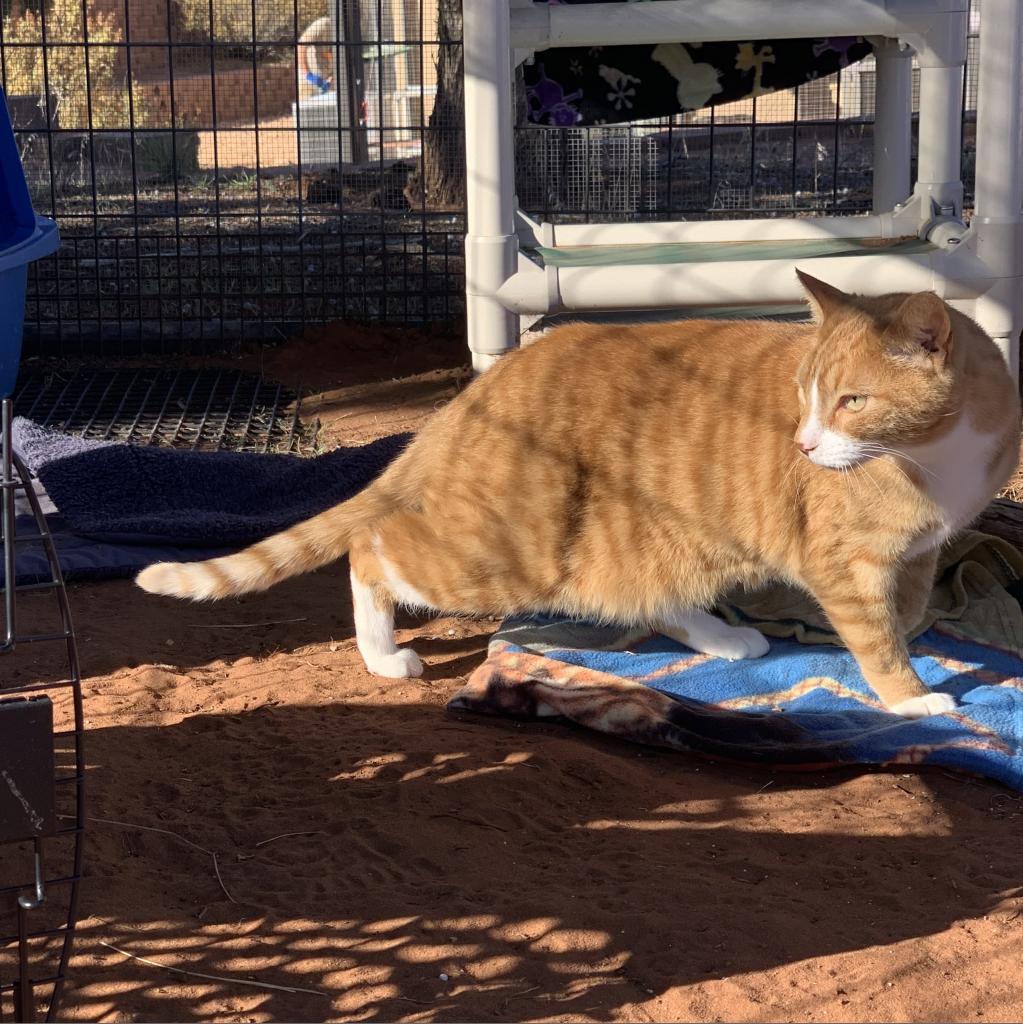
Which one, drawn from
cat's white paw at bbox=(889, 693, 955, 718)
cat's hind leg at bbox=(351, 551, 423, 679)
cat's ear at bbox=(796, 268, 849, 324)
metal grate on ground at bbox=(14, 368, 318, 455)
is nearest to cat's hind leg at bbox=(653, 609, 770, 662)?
cat's white paw at bbox=(889, 693, 955, 718)

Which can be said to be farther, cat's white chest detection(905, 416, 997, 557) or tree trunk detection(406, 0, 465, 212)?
tree trunk detection(406, 0, 465, 212)

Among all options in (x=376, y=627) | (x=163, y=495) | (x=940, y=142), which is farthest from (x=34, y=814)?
(x=940, y=142)

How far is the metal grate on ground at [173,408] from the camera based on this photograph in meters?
5.46

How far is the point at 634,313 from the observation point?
4602 mm

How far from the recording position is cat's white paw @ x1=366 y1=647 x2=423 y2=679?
338 centimetres

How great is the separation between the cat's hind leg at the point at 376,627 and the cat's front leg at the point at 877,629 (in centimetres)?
107

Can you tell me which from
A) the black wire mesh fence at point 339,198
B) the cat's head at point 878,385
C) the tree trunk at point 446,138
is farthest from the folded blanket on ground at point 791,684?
the tree trunk at point 446,138

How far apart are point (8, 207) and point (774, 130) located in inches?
169

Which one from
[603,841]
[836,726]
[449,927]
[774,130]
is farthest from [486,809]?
[774,130]

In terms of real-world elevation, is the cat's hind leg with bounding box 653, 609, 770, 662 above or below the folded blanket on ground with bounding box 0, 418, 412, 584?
below

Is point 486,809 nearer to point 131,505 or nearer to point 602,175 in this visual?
point 131,505

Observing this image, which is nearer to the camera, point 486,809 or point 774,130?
point 486,809

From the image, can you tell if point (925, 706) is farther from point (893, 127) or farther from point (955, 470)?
point (893, 127)

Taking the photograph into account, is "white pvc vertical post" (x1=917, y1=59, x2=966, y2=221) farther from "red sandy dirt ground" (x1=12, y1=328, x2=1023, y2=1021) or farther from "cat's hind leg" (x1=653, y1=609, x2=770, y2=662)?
"red sandy dirt ground" (x1=12, y1=328, x2=1023, y2=1021)
